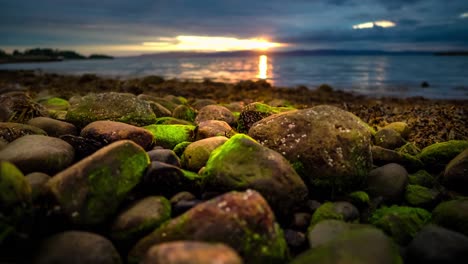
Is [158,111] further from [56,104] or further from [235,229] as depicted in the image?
[235,229]

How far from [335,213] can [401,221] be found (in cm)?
73

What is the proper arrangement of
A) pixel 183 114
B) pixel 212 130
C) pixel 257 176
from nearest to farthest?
pixel 257 176 → pixel 212 130 → pixel 183 114

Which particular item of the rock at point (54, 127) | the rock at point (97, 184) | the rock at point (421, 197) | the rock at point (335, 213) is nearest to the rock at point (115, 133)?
the rock at point (54, 127)

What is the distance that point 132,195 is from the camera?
3.42 m

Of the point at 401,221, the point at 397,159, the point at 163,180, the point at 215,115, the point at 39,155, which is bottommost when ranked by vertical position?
the point at 401,221

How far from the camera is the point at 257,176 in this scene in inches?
136

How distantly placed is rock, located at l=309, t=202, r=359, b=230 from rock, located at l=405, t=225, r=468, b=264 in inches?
27.0

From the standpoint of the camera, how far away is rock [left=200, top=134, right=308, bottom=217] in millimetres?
3426

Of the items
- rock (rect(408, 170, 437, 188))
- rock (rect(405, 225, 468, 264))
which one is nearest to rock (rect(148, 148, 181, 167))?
rock (rect(405, 225, 468, 264))

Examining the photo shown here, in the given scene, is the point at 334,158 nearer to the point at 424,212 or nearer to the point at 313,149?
the point at 313,149

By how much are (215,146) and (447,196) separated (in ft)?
10.3

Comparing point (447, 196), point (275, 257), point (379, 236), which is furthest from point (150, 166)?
point (447, 196)

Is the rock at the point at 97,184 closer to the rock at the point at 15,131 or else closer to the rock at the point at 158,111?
the rock at the point at 15,131

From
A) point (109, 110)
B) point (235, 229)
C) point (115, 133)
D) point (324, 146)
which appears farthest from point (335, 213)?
point (109, 110)
